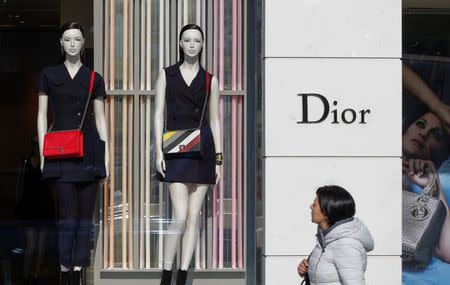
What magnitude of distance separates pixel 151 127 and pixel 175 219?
0.74 meters

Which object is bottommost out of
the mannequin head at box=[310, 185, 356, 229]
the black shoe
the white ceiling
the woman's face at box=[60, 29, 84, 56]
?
the black shoe

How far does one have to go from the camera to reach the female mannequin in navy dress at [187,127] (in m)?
7.12

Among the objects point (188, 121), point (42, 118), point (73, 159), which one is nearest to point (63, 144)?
point (73, 159)

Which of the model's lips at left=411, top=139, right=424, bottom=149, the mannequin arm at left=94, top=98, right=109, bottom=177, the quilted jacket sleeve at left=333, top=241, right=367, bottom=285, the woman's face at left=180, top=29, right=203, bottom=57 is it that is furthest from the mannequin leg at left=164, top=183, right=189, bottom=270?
the quilted jacket sleeve at left=333, top=241, right=367, bottom=285

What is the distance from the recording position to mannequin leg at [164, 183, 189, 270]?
23.6 ft

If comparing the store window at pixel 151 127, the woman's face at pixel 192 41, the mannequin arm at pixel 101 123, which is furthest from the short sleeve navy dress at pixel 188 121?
the mannequin arm at pixel 101 123

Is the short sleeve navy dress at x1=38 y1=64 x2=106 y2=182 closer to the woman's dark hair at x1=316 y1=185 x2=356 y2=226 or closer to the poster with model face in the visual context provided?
the woman's dark hair at x1=316 y1=185 x2=356 y2=226

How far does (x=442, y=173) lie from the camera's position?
8.27 metres

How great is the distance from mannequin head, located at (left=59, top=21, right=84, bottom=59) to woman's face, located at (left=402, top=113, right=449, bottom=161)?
111 inches

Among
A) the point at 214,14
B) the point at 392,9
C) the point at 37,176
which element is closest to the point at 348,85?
the point at 392,9

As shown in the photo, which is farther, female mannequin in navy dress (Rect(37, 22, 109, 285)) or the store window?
the store window

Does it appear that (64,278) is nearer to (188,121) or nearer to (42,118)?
(42,118)

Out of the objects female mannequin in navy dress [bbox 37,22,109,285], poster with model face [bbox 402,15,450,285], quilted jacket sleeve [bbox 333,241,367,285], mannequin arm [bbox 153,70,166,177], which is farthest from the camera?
→ poster with model face [bbox 402,15,450,285]

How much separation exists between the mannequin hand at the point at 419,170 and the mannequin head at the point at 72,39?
2.89m
